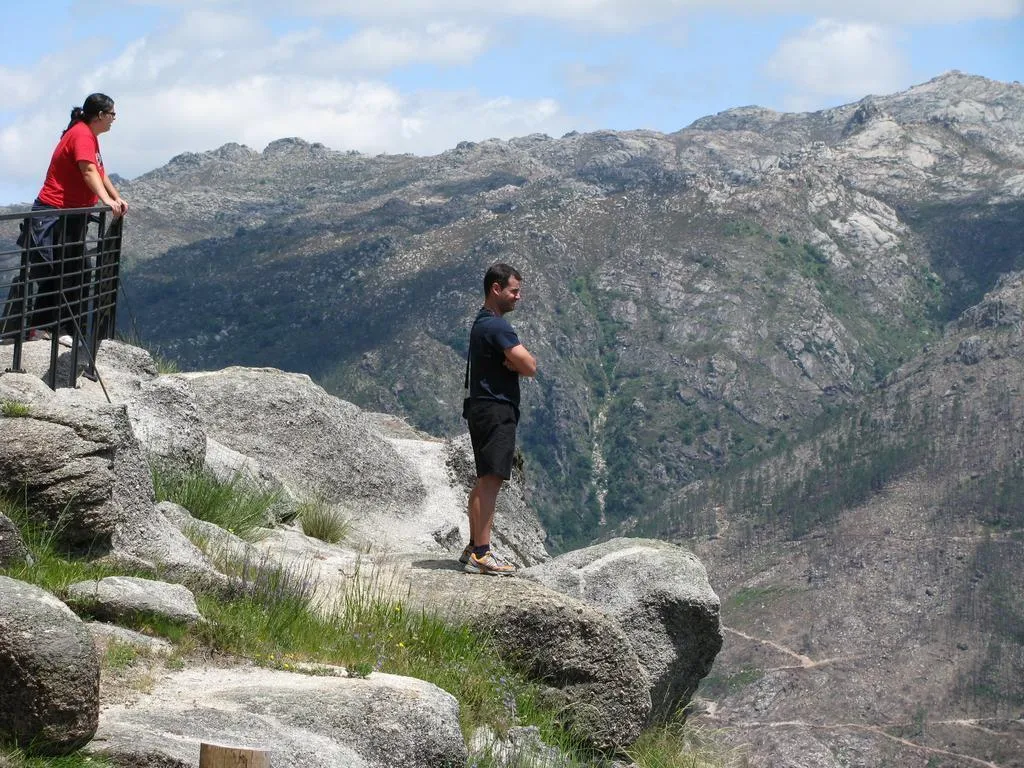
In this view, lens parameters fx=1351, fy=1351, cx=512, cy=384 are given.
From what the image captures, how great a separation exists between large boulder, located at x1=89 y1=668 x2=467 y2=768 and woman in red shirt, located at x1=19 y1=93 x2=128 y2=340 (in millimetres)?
5295

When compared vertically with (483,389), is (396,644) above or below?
below

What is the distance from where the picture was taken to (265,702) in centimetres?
663

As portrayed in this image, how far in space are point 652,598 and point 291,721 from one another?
5.04 metres

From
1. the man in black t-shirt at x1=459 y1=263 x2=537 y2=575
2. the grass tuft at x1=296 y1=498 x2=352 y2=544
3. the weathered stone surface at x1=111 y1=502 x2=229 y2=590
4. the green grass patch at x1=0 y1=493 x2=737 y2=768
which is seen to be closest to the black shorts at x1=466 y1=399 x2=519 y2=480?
the man in black t-shirt at x1=459 y1=263 x2=537 y2=575

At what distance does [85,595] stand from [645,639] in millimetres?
5155

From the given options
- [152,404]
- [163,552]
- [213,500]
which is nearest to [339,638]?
[163,552]

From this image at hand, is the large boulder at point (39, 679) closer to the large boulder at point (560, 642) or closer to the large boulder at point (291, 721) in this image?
the large boulder at point (291, 721)

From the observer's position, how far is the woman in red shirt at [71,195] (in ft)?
37.0

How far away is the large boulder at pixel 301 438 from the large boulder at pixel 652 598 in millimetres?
4173

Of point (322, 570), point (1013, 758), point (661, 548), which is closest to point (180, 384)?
point (322, 570)

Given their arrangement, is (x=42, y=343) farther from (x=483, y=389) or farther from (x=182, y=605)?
(x=182, y=605)

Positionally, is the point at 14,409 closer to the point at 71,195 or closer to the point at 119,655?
the point at 119,655

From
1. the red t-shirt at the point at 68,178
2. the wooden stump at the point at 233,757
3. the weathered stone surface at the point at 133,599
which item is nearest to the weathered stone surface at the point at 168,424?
the red t-shirt at the point at 68,178

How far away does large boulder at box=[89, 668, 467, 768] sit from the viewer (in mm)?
5730
